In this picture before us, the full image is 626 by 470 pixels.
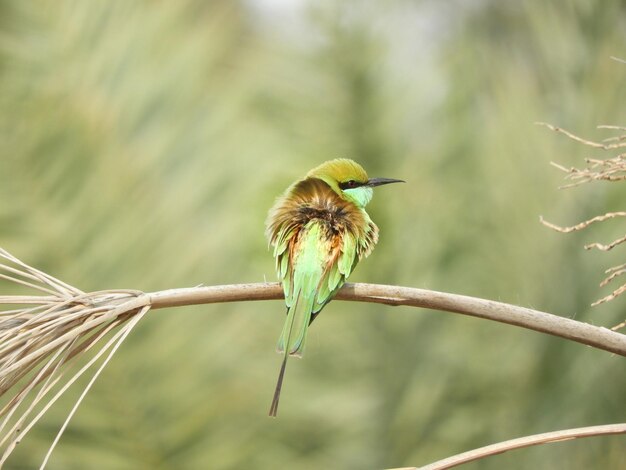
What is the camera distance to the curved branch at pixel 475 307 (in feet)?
4.61

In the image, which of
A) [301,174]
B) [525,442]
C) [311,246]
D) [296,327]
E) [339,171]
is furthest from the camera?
[301,174]

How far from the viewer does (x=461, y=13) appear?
3906 mm

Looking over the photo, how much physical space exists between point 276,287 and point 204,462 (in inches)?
59.8

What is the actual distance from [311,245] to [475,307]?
70 centimetres

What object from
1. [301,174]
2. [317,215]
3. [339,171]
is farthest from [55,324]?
[301,174]

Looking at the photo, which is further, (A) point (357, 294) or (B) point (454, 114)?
A: (B) point (454, 114)

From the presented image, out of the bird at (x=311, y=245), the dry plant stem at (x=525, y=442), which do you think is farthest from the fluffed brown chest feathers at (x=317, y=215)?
the dry plant stem at (x=525, y=442)

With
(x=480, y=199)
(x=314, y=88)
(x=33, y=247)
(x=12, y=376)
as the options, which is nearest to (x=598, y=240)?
(x=480, y=199)

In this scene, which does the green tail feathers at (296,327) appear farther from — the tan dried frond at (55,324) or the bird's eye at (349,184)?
the bird's eye at (349,184)

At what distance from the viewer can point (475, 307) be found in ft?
4.78

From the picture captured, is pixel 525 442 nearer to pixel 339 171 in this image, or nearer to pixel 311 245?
pixel 311 245

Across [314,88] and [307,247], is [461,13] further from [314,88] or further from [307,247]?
[307,247]

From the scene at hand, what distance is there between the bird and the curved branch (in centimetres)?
37

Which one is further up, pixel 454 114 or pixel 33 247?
pixel 454 114
